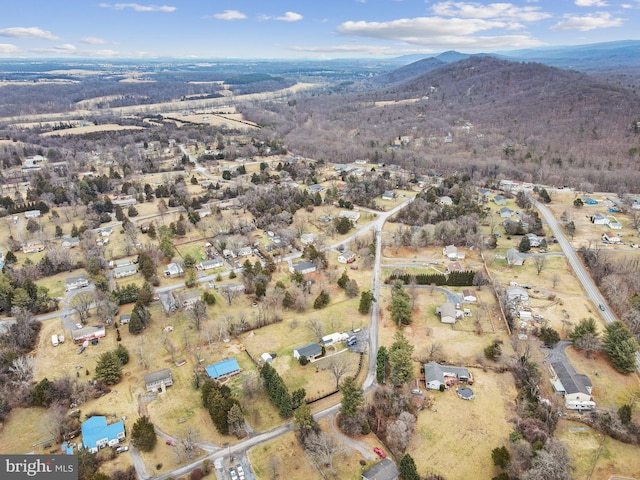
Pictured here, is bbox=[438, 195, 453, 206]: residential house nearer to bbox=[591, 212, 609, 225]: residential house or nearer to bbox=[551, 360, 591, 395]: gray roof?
bbox=[591, 212, 609, 225]: residential house

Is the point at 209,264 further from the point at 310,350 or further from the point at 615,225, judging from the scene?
the point at 615,225

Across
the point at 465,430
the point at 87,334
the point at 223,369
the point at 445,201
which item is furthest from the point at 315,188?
the point at 465,430

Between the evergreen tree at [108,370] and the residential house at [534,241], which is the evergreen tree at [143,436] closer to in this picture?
the evergreen tree at [108,370]

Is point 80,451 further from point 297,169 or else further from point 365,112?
point 365,112

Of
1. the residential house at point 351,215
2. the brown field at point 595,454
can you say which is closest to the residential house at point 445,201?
the residential house at point 351,215

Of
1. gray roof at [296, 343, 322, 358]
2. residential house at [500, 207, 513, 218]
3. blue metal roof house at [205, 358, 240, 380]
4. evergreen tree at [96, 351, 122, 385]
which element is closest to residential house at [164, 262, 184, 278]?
evergreen tree at [96, 351, 122, 385]
